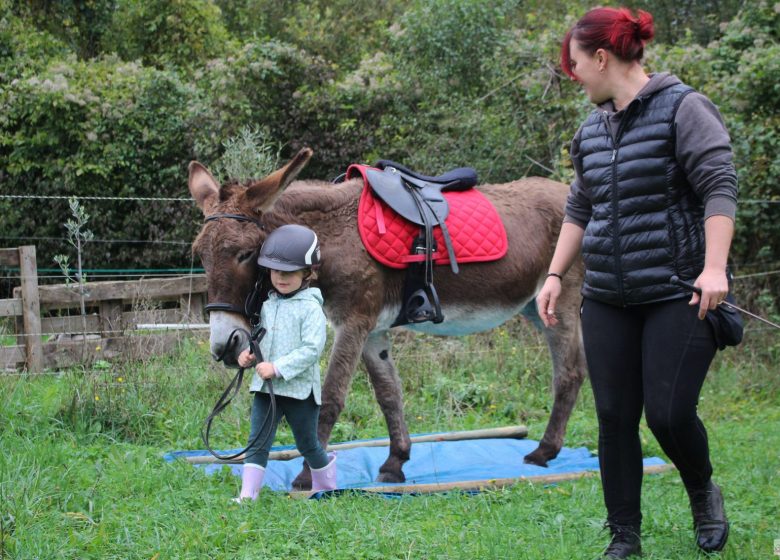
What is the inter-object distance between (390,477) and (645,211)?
2.58m

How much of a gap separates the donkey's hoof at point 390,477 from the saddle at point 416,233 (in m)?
0.92

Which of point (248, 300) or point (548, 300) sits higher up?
point (548, 300)

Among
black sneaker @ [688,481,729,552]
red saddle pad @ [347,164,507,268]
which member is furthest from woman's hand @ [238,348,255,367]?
black sneaker @ [688,481,729,552]

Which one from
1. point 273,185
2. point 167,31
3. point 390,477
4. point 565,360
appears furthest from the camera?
point 167,31

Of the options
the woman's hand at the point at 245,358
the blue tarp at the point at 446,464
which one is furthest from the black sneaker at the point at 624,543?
the woman's hand at the point at 245,358

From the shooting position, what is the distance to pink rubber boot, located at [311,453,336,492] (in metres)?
4.37

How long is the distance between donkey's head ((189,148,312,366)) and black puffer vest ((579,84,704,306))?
5.87 ft

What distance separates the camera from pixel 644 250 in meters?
3.00

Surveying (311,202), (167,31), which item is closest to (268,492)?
(311,202)

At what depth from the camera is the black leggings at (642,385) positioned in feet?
9.71

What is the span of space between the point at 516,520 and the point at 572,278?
2.10 metres

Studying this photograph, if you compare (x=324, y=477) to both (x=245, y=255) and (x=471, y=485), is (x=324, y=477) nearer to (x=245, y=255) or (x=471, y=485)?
(x=471, y=485)

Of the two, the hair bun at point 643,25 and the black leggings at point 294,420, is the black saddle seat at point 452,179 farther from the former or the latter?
the hair bun at point 643,25

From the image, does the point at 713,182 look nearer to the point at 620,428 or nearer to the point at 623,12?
the point at 623,12
